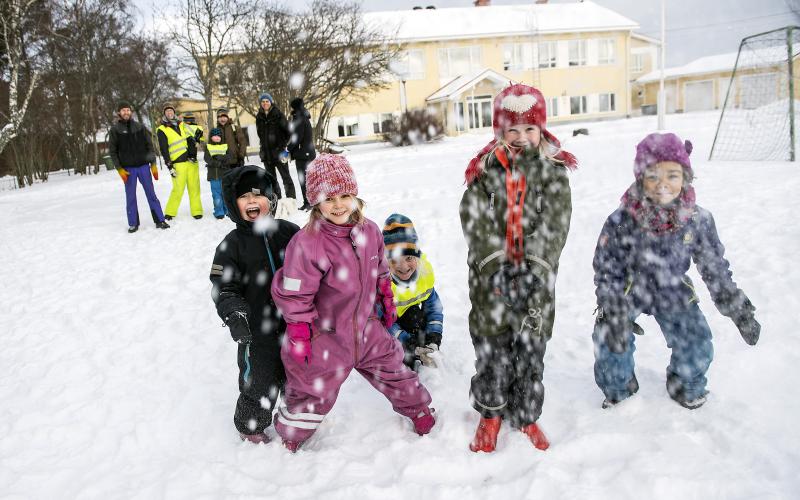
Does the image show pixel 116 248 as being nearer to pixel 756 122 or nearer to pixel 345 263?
pixel 345 263

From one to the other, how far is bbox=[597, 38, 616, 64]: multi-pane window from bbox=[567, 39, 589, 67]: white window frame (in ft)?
2.93

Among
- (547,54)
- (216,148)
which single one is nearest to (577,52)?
(547,54)

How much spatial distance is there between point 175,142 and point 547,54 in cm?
2984

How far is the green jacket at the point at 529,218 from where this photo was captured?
2.44 meters

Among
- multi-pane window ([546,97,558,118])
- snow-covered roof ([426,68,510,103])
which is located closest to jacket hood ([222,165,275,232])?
snow-covered roof ([426,68,510,103])

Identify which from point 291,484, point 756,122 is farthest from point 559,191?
point 756,122

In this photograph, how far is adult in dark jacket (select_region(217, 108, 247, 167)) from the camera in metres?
8.76

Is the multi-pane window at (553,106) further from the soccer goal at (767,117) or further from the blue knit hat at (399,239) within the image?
the blue knit hat at (399,239)

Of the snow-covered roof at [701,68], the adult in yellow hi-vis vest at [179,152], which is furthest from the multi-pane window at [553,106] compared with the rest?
the adult in yellow hi-vis vest at [179,152]

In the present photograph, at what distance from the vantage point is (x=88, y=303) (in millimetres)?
5375

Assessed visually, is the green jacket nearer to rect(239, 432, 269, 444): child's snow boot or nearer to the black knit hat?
the black knit hat

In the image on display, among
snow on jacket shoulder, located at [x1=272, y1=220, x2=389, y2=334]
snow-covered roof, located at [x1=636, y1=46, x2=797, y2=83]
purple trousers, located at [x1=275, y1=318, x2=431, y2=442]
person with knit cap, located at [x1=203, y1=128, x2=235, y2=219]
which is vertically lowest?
purple trousers, located at [x1=275, y1=318, x2=431, y2=442]

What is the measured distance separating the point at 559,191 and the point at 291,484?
1815 mm

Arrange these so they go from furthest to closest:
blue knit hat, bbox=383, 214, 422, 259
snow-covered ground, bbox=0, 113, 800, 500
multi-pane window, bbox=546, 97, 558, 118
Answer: multi-pane window, bbox=546, 97, 558, 118 → blue knit hat, bbox=383, 214, 422, 259 → snow-covered ground, bbox=0, 113, 800, 500
